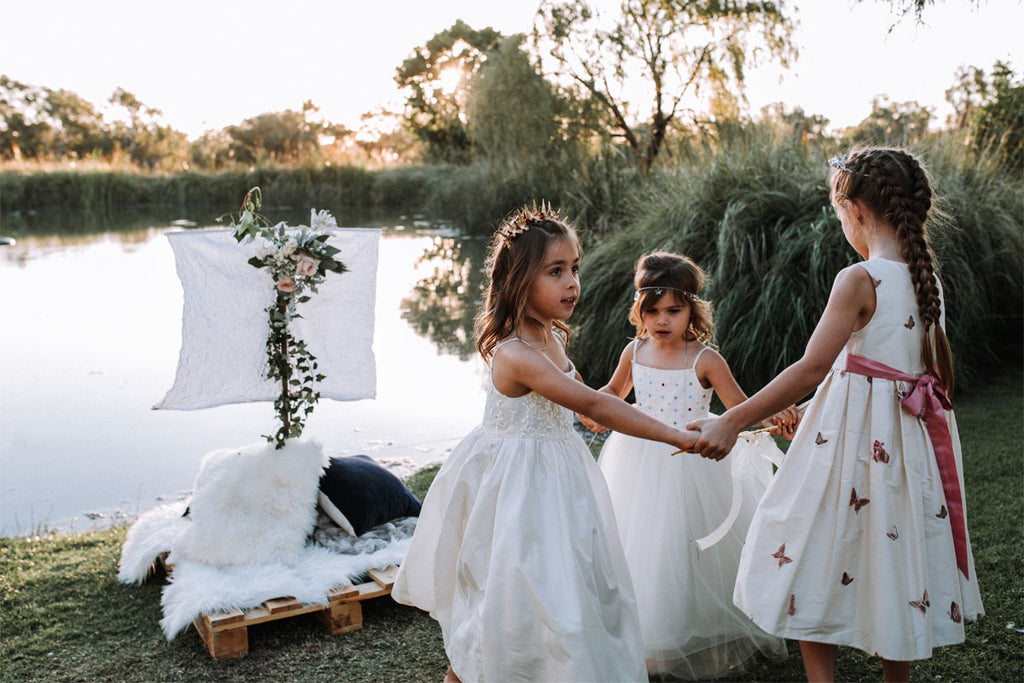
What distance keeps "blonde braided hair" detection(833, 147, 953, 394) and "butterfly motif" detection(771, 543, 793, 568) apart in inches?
23.5

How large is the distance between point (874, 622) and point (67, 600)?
112 inches

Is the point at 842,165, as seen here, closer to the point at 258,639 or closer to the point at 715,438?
the point at 715,438

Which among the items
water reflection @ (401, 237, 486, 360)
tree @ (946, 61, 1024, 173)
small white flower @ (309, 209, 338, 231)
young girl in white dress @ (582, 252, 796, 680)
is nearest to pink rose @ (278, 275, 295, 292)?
small white flower @ (309, 209, 338, 231)

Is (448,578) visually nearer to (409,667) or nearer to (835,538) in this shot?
(409,667)

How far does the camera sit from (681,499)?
2467 millimetres

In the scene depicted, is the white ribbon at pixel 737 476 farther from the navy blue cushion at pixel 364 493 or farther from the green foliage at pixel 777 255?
the green foliage at pixel 777 255

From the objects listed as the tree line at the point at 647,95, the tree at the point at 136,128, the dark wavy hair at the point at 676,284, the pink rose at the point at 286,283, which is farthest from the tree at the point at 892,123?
the tree at the point at 136,128

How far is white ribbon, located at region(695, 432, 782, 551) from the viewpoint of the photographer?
2303mm

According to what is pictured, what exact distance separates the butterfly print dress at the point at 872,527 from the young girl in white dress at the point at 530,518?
1.17ft

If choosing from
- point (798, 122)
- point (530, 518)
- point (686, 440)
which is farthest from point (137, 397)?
point (798, 122)

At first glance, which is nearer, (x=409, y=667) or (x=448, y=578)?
(x=448, y=578)

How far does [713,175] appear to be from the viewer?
6617 millimetres

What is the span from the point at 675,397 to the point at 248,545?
1.66m

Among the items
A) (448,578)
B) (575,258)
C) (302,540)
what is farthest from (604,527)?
(302,540)
